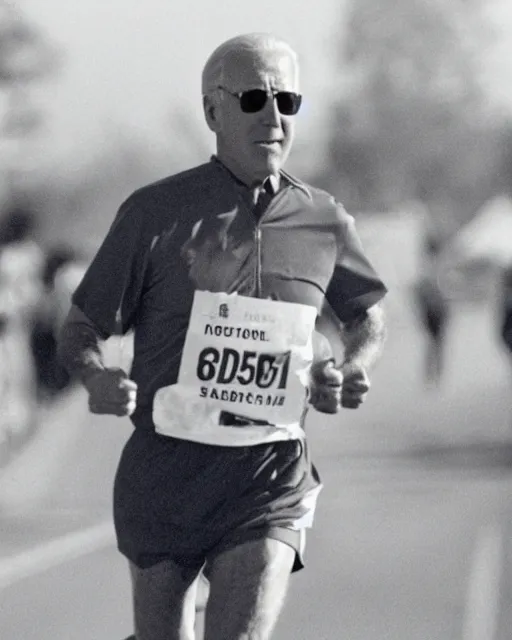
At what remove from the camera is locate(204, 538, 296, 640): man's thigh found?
3414mm

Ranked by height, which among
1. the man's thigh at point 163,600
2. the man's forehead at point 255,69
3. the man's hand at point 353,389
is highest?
the man's forehead at point 255,69

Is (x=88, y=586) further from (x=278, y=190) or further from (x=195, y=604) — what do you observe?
(x=278, y=190)

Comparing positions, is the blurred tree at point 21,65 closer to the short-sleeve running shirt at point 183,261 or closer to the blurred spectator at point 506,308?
the blurred spectator at point 506,308

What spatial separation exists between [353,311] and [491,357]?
10.2 feet

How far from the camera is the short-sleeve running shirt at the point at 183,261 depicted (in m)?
3.57

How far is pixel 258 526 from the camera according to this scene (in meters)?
3.47

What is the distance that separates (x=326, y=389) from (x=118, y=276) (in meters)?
0.54

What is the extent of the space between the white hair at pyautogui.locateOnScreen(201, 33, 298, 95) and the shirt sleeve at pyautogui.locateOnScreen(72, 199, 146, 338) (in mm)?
330

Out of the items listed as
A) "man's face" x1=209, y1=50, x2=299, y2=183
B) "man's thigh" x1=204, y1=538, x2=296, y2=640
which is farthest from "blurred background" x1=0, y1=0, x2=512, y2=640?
"man's face" x1=209, y1=50, x2=299, y2=183

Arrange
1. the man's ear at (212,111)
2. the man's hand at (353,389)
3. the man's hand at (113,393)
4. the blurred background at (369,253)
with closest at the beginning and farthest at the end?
1. the man's hand at (113,393)
2. the man's hand at (353,389)
3. the man's ear at (212,111)
4. the blurred background at (369,253)

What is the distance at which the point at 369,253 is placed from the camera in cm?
640

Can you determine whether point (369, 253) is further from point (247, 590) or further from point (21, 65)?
point (247, 590)

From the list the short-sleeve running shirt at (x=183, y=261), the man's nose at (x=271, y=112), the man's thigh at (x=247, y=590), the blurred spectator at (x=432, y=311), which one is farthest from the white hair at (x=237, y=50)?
the blurred spectator at (x=432, y=311)

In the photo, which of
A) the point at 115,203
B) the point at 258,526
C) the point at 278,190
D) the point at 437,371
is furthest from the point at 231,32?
the point at 258,526
